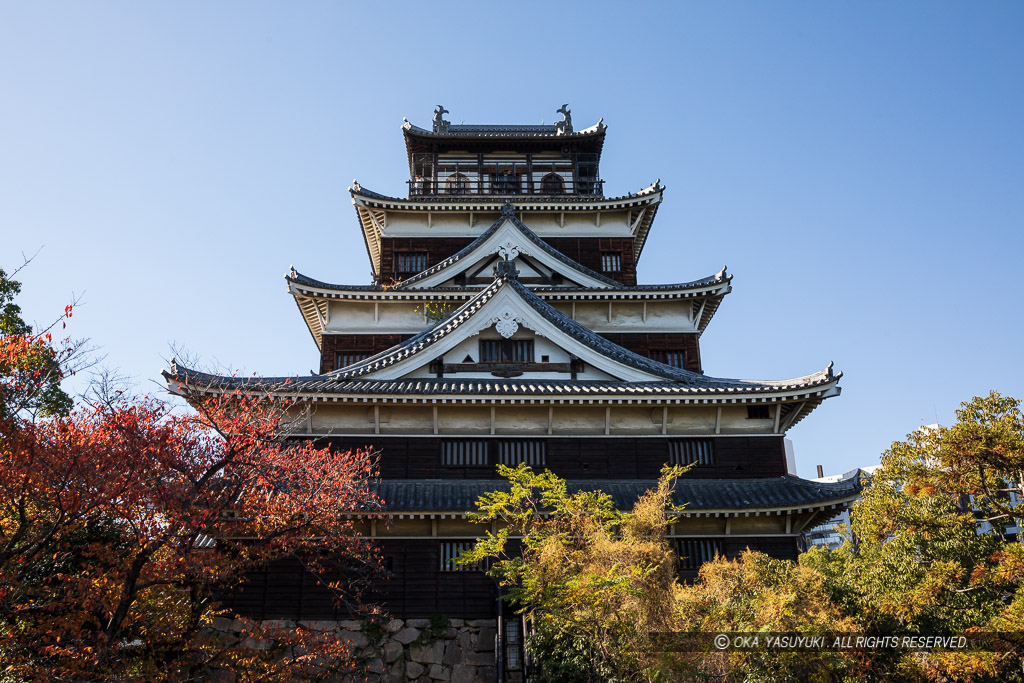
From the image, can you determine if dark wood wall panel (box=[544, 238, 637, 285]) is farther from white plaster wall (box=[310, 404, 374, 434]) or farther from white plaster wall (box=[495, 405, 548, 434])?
white plaster wall (box=[310, 404, 374, 434])

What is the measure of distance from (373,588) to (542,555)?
539 centimetres

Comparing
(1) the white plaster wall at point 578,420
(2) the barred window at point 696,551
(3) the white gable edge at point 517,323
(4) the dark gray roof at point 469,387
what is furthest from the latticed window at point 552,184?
(2) the barred window at point 696,551

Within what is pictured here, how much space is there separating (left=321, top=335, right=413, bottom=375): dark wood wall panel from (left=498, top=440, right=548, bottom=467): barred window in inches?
292

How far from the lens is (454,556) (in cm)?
1733

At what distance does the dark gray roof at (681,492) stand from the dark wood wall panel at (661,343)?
6.88m

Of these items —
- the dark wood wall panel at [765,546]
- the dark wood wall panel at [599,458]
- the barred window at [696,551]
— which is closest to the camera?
the barred window at [696,551]

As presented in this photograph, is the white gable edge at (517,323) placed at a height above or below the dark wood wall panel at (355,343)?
below

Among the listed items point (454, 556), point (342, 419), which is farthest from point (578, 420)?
point (342, 419)

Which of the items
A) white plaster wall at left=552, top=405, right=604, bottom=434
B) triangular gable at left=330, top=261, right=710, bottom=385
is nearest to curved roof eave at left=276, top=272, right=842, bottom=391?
triangular gable at left=330, top=261, right=710, bottom=385

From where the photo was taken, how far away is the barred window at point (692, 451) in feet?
63.0

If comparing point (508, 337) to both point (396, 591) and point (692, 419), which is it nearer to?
point (692, 419)

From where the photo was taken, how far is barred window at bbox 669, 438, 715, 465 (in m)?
19.2

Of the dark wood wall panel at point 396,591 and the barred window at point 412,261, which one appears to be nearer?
the dark wood wall panel at point 396,591

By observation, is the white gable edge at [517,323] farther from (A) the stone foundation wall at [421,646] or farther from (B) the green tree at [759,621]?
(B) the green tree at [759,621]
